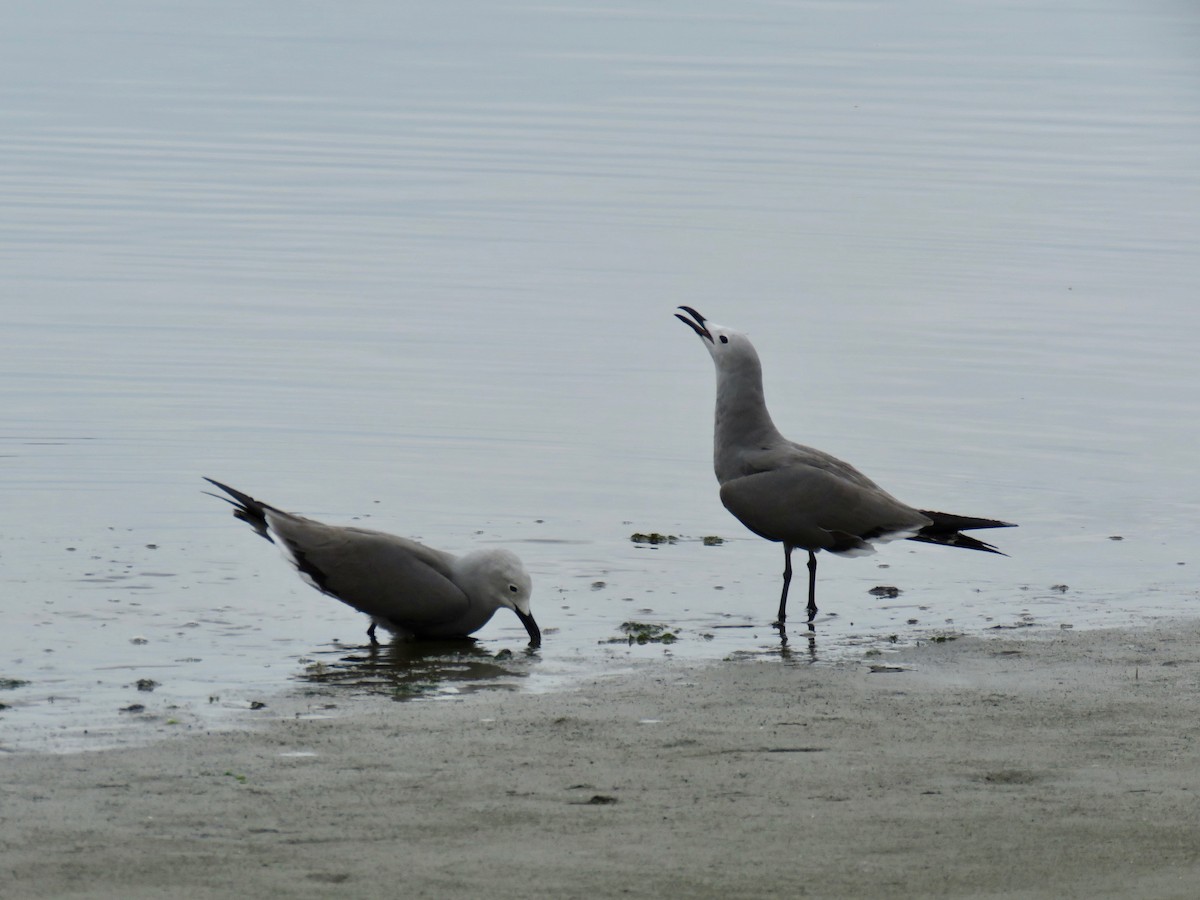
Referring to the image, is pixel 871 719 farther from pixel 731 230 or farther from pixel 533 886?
pixel 731 230

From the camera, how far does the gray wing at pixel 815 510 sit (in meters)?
9.05

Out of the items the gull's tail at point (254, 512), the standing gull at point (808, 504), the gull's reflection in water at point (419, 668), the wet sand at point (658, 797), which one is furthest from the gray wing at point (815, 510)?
the gull's tail at point (254, 512)

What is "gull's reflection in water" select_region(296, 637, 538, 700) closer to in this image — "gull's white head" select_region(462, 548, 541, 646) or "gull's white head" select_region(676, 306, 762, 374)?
"gull's white head" select_region(462, 548, 541, 646)

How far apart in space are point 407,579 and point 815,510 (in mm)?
1940

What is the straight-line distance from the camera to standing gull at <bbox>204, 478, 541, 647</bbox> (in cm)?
845

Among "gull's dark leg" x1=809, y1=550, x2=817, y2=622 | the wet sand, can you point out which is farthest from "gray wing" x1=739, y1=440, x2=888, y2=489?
the wet sand

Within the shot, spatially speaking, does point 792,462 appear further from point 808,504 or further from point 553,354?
point 553,354

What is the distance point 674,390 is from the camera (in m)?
15.1

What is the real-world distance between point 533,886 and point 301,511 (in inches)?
251

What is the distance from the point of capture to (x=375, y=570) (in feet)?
28.2

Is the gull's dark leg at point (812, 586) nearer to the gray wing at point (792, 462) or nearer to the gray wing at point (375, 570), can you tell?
the gray wing at point (792, 462)

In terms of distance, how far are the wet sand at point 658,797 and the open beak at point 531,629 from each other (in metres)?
0.90

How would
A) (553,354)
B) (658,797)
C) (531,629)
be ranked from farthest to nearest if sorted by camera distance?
(553,354) < (531,629) < (658,797)

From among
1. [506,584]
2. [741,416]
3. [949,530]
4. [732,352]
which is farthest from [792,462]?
[506,584]
